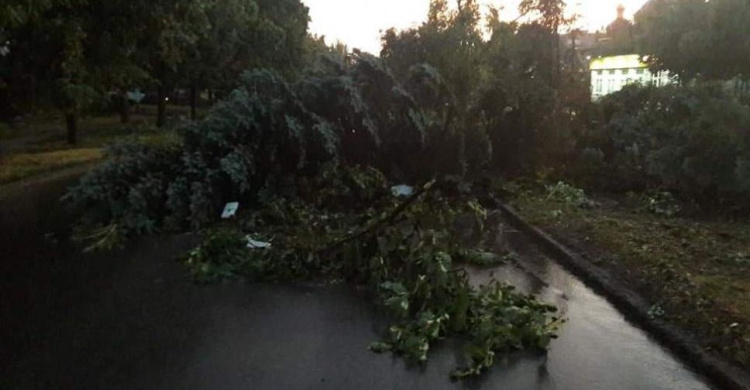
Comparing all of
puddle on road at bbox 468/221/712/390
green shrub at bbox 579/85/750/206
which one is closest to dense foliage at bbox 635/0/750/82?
green shrub at bbox 579/85/750/206

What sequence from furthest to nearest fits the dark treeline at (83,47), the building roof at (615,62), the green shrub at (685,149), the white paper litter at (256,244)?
1. the building roof at (615,62)
2. the dark treeline at (83,47)
3. the green shrub at (685,149)
4. the white paper litter at (256,244)

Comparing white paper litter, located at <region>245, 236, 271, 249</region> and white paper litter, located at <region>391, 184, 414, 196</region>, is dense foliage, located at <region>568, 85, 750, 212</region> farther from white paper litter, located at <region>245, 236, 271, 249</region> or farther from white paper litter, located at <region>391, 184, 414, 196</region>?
white paper litter, located at <region>245, 236, 271, 249</region>

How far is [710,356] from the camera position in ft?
20.0

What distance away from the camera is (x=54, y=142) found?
26.1 meters

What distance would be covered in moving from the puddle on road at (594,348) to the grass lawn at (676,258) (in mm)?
375

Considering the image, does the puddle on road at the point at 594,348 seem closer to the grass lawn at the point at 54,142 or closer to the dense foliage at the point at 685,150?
the dense foliage at the point at 685,150

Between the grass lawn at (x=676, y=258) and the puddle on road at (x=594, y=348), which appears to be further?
the grass lawn at (x=676, y=258)

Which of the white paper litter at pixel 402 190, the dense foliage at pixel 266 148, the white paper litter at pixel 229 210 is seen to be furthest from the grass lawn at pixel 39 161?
the white paper litter at pixel 402 190

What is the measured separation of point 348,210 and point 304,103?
2.21m

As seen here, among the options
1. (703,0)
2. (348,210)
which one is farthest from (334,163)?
(703,0)

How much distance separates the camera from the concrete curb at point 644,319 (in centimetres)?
575

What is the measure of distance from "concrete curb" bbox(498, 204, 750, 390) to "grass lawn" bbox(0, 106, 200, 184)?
7.11 m

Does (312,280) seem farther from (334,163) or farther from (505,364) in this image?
(334,163)

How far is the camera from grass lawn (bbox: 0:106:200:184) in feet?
59.8
